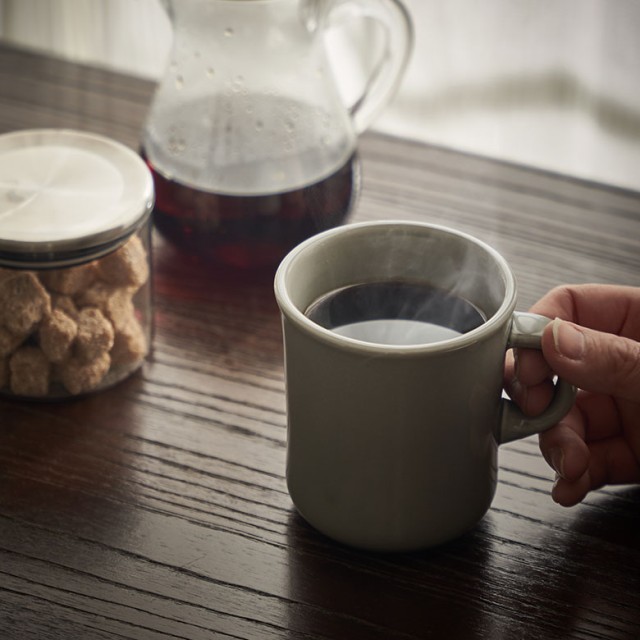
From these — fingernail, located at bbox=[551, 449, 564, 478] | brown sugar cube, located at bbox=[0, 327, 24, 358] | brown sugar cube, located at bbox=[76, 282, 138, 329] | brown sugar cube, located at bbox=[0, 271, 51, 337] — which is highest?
brown sugar cube, located at bbox=[0, 271, 51, 337]

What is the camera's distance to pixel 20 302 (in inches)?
24.1

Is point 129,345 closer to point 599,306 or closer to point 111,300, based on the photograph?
point 111,300

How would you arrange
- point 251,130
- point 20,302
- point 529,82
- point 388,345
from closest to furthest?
point 388,345 < point 20,302 < point 251,130 < point 529,82

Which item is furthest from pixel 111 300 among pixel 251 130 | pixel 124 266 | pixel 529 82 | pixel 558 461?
pixel 529 82

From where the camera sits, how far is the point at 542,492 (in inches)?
23.3

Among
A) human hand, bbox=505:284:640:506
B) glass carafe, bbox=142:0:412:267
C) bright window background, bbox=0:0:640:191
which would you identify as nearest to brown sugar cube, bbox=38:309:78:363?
glass carafe, bbox=142:0:412:267

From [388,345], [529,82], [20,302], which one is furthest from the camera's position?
[529,82]

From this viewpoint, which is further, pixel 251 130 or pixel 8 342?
pixel 251 130

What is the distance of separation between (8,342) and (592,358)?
0.35 metres

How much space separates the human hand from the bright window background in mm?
351

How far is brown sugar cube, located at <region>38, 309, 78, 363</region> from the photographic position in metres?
0.62

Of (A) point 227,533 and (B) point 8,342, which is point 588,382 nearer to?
(A) point 227,533

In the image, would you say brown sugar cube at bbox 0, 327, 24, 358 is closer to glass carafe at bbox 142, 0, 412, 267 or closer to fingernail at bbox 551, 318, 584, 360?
glass carafe at bbox 142, 0, 412, 267

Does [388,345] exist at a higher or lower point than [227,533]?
higher
